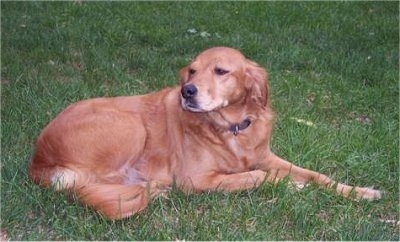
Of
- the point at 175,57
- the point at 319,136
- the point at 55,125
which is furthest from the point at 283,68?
the point at 55,125

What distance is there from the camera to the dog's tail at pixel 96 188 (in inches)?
148

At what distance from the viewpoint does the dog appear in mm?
4227

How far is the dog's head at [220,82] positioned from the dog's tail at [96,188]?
63cm

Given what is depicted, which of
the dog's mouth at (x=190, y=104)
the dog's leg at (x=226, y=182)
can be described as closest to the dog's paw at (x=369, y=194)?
the dog's leg at (x=226, y=182)

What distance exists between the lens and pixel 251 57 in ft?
24.3

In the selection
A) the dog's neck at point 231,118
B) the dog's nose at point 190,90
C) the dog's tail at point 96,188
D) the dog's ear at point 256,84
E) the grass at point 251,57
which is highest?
the dog's nose at point 190,90

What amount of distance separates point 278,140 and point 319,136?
13.0 inches

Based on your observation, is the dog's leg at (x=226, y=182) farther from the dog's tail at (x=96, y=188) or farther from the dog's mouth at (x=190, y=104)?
the dog's mouth at (x=190, y=104)

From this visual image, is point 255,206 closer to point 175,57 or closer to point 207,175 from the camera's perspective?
point 207,175

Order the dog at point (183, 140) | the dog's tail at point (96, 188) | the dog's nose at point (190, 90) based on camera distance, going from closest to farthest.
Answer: the dog's tail at point (96, 188) → the dog's nose at point (190, 90) → the dog at point (183, 140)

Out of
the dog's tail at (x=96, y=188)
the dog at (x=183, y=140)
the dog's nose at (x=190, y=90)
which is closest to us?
the dog's tail at (x=96, y=188)

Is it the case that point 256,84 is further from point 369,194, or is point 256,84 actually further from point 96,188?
point 96,188

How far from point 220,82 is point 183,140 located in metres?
0.49

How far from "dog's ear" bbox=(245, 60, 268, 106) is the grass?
2.04ft
